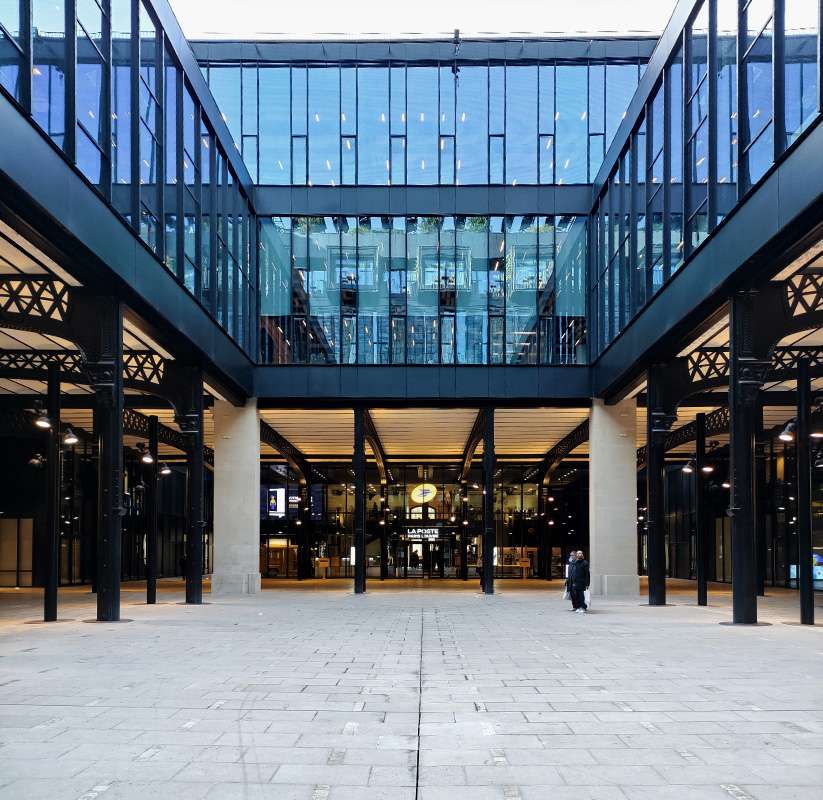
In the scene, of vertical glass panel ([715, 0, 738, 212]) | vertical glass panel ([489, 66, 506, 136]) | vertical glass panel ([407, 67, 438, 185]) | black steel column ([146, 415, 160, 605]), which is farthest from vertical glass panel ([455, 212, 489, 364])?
vertical glass panel ([715, 0, 738, 212])

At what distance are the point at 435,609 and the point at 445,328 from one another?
1274 cm

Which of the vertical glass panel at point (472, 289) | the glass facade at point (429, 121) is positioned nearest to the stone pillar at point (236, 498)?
the vertical glass panel at point (472, 289)

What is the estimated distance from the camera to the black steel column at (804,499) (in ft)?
77.7

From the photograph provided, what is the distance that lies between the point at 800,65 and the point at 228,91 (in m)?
28.7

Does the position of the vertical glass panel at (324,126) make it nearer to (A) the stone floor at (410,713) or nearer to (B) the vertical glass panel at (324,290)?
(B) the vertical glass panel at (324,290)

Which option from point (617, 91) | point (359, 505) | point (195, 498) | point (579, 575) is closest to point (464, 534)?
point (359, 505)

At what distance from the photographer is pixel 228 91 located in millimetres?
42062

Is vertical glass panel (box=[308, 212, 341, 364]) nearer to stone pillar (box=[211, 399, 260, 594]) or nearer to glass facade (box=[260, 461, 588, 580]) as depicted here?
stone pillar (box=[211, 399, 260, 594])

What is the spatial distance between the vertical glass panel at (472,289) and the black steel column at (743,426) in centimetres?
1777

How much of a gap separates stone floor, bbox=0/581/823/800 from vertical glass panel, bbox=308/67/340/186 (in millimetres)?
22618

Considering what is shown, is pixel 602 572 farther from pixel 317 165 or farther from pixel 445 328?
pixel 317 165

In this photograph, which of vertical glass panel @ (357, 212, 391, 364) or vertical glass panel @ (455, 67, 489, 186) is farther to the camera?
vertical glass panel @ (455, 67, 489, 186)

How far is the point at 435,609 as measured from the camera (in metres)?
31.8

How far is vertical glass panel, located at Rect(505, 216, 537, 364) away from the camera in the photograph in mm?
40281
